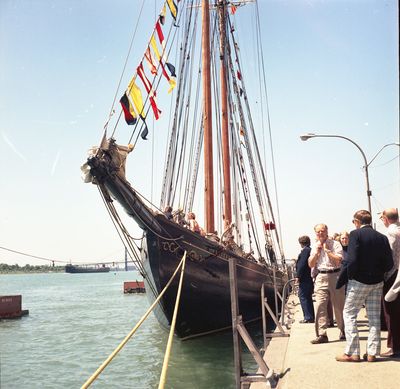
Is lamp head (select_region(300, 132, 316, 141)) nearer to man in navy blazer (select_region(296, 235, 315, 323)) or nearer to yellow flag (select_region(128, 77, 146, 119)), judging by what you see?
yellow flag (select_region(128, 77, 146, 119))

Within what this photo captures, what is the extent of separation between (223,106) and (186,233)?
1151 centimetres

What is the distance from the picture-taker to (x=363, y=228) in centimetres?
443

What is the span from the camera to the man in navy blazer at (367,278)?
4.30 meters

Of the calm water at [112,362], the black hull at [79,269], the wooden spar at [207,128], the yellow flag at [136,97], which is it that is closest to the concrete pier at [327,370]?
the calm water at [112,362]

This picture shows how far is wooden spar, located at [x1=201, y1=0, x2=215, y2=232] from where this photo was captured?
1480 cm

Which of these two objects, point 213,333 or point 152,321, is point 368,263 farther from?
point 152,321

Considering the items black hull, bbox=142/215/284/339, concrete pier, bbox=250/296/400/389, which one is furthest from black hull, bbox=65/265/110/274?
concrete pier, bbox=250/296/400/389

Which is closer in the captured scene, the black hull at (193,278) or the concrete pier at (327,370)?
the concrete pier at (327,370)

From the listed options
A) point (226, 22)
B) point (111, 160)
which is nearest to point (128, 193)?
point (111, 160)

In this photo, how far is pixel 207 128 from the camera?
15.5 metres

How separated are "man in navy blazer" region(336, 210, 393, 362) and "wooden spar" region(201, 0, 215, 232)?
408 inches

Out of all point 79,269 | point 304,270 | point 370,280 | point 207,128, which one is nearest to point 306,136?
point 207,128

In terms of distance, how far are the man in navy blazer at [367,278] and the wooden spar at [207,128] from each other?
10.4m

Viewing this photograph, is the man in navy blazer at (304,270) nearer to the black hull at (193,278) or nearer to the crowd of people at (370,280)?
the crowd of people at (370,280)
